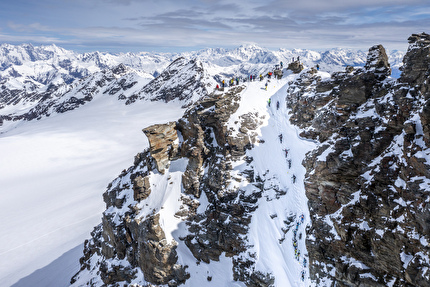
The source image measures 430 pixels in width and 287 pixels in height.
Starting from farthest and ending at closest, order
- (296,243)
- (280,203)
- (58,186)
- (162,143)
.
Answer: (58,186)
(162,143)
(280,203)
(296,243)

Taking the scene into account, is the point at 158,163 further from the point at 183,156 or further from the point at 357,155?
the point at 357,155

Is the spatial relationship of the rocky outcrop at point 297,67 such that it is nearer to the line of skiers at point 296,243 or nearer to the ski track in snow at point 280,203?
the ski track in snow at point 280,203

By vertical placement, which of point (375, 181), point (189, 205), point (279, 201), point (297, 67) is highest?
point (297, 67)


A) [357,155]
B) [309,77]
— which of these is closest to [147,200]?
[357,155]

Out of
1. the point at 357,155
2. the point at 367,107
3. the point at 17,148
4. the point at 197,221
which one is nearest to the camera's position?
the point at 357,155

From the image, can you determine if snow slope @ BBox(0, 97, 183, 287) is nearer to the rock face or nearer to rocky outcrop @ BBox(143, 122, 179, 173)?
the rock face

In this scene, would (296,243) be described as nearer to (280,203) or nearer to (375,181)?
(280,203)

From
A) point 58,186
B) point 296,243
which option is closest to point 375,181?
point 296,243
